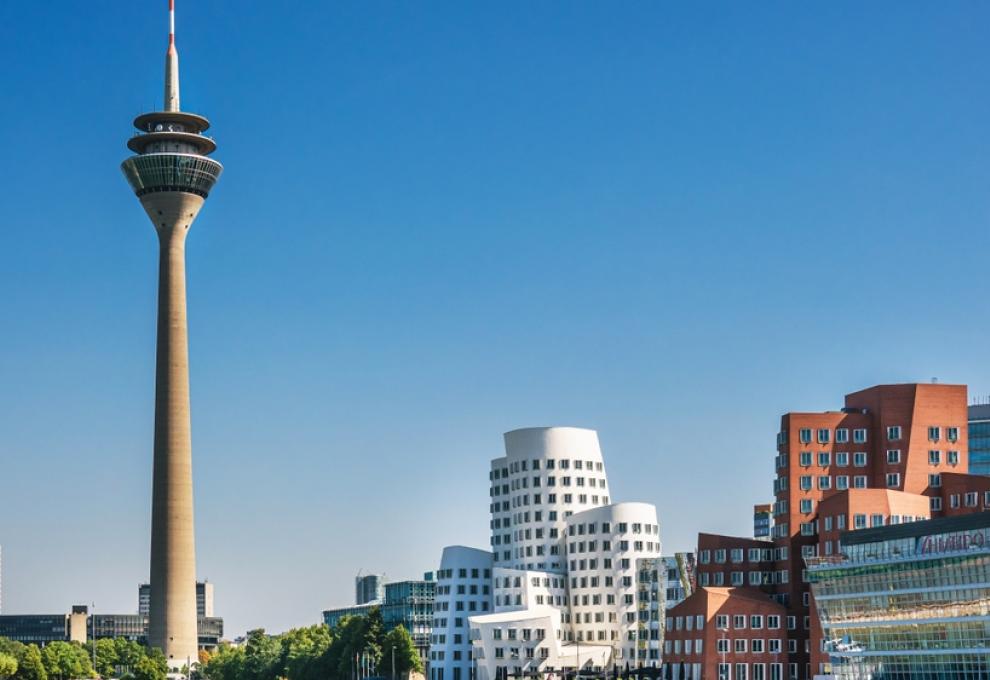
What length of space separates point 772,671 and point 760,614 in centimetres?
679

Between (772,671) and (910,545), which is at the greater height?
(910,545)

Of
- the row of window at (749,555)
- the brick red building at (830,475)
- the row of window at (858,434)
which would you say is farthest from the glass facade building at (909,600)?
the row of window at (858,434)

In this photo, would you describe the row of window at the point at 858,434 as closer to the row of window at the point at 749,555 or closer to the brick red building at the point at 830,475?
the brick red building at the point at 830,475

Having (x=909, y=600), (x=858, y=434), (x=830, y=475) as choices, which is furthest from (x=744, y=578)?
(x=909, y=600)

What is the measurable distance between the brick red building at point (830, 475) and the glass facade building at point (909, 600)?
18342 millimetres

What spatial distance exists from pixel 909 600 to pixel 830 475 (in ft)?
128

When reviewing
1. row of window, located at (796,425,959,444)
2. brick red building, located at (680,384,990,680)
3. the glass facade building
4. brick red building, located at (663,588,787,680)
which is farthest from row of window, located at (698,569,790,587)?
the glass facade building

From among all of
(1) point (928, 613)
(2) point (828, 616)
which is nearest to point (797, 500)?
(2) point (828, 616)

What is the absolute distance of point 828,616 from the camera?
528 feet

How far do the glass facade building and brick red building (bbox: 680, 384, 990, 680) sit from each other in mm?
18342

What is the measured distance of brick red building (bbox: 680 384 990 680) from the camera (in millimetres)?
182125

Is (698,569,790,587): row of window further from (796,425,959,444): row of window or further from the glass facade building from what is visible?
the glass facade building

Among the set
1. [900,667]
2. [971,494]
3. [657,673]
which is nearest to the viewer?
[900,667]

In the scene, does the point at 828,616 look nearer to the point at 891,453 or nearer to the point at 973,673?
the point at 973,673
